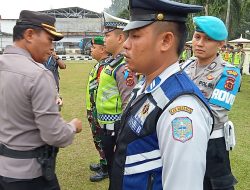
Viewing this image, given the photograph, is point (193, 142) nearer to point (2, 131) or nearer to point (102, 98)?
point (2, 131)

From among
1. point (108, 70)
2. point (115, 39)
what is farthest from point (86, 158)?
point (115, 39)

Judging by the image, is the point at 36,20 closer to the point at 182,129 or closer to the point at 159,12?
the point at 159,12

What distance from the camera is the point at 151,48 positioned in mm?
1517

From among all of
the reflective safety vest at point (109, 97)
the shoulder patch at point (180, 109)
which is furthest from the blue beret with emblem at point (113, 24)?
the shoulder patch at point (180, 109)

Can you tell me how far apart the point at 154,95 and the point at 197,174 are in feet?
1.30

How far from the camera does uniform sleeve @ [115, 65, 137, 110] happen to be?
3.41m

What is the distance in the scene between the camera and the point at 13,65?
222cm

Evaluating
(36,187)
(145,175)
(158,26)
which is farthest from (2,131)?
(158,26)

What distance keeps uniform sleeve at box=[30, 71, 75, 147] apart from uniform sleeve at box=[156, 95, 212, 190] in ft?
3.40

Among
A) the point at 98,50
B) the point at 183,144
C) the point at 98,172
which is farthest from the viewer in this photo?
the point at 98,172

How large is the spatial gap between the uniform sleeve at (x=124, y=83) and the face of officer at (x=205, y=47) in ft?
2.82

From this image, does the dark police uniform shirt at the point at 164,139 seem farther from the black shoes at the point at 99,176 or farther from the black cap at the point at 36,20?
the black shoes at the point at 99,176

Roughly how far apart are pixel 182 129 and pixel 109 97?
2351 mm

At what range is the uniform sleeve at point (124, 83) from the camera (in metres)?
3.41
